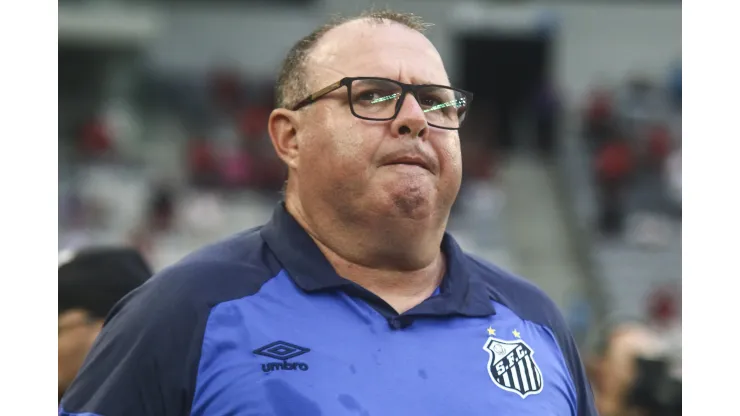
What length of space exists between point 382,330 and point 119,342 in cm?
60

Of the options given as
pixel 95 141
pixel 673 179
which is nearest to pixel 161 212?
pixel 95 141

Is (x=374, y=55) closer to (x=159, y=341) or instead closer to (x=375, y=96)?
(x=375, y=96)

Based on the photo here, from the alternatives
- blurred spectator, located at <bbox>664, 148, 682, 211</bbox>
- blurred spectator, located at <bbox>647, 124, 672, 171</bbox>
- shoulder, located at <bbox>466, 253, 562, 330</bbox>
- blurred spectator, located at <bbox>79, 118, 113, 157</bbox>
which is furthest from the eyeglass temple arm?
blurred spectator, located at <bbox>647, 124, 672, 171</bbox>

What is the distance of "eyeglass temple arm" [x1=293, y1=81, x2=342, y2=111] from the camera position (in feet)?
8.58

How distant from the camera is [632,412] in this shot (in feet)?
14.6

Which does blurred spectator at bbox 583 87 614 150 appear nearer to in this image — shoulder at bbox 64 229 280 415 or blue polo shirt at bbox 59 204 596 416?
blue polo shirt at bbox 59 204 596 416

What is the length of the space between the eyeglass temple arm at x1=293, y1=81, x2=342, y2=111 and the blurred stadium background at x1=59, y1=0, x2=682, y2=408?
9.52 metres

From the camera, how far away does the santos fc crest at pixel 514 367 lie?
2518 millimetres

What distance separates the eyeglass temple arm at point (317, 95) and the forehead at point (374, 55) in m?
0.02

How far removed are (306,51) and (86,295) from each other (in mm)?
1095

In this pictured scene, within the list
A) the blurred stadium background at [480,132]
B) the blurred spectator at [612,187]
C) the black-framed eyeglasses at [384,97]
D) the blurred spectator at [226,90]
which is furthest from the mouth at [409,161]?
the blurred spectator at [226,90]

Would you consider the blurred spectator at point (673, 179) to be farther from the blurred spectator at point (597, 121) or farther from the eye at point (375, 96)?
the eye at point (375, 96)

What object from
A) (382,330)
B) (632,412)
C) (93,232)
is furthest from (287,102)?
(93,232)

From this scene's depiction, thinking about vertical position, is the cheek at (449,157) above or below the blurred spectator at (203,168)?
above
